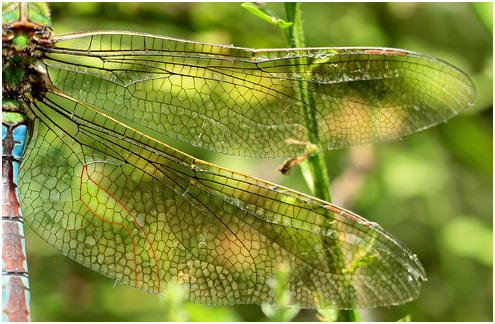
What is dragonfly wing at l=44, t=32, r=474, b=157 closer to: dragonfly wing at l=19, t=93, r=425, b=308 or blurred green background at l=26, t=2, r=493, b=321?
dragonfly wing at l=19, t=93, r=425, b=308

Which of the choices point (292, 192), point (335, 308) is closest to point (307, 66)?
point (292, 192)

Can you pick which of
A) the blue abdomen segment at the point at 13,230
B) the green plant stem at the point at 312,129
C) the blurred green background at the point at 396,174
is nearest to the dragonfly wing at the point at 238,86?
the green plant stem at the point at 312,129

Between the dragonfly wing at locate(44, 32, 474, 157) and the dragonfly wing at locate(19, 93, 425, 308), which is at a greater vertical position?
the dragonfly wing at locate(44, 32, 474, 157)

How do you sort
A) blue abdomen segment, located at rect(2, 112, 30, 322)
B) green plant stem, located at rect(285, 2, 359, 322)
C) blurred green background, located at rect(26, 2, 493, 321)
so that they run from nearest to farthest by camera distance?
1. blue abdomen segment, located at rect(2, 112, 30, 322)
2. green plant stem, located at rect(285, 2, 359, 322)
3. blurred green background, located at rect(26, 2, 493, 321)

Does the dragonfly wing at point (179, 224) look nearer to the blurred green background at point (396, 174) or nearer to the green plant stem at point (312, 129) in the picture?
the green plant stem at point (312, 129)

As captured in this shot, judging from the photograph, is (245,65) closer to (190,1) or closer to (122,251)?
(122,251)

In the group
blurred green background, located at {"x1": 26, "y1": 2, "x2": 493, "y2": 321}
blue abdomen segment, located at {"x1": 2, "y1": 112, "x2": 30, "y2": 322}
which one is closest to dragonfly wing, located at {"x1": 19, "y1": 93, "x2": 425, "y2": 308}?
blue abdomen segment, located at {"x1": 2, "y1": 112, "x2": 30, "y2": 322}

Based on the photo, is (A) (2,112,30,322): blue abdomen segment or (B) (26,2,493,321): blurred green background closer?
(A) (2,112,30,322): blue abdomen segment
